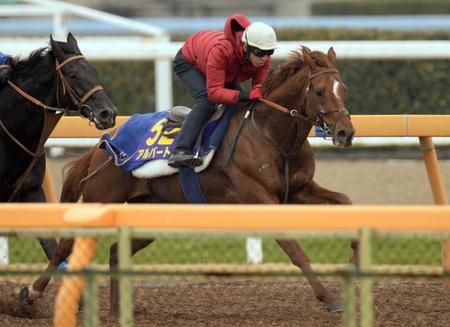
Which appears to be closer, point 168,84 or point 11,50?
point 11,50

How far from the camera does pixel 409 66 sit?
13.9 m

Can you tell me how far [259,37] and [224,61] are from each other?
0.29m

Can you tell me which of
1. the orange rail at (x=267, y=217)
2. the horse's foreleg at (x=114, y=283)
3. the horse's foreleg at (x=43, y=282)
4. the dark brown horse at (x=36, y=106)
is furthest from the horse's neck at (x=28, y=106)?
the orange rail at (x=267, y=217)

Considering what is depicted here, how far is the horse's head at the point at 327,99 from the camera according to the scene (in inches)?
230

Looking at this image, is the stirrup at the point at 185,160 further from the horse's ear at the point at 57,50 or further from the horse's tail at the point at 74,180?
the horse's ear at the point at 57,50

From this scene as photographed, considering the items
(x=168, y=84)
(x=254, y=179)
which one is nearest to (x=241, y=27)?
(x=254, y=179)

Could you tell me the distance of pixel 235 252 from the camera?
8.84 meters

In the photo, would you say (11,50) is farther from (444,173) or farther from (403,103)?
(403,103)

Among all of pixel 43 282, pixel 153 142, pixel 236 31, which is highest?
pixel 236 31

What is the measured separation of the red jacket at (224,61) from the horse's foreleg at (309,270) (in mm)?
927

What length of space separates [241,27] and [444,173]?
622 cm

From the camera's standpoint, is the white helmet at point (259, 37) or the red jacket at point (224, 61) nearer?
the white helmet at point (259, 37)

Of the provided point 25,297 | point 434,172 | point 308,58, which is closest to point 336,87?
point 308,58

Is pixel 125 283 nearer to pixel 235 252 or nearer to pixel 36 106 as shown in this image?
pixel 36 106
